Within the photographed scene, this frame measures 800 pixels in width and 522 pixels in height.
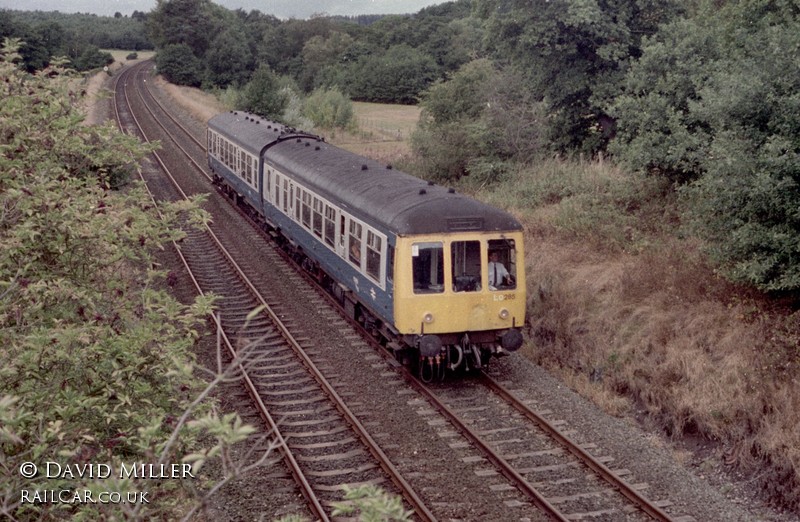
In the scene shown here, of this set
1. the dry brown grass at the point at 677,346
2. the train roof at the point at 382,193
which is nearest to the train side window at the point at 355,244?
the train roof at the point at 382,193

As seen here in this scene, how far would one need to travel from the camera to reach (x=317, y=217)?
51.4 feet

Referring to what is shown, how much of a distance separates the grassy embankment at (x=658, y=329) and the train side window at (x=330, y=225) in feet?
13.8

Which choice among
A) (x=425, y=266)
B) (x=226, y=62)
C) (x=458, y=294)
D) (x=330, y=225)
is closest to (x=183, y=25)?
(x=226, y=62)

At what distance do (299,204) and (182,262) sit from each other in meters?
3.96

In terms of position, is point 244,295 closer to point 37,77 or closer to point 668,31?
point 37,77

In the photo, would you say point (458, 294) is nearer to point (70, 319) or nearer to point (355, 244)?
point (355, 244)

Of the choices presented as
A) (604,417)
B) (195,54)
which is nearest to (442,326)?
(604,417)

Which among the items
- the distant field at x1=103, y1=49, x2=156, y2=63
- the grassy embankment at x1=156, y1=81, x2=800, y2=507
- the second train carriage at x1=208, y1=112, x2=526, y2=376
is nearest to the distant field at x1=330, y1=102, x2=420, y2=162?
the grassy embankment at x1=156, y1=81, x2=800, y2=507

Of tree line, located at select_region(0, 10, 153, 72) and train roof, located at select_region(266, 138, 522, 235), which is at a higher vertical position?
tree line, located at select_region(0, 10, 153, 72)

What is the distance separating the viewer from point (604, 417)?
36.5ft

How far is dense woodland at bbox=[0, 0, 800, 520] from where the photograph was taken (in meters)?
6.49

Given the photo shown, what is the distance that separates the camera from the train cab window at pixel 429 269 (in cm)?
1158

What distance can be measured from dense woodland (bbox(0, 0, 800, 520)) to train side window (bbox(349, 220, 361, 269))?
3229 millimetres

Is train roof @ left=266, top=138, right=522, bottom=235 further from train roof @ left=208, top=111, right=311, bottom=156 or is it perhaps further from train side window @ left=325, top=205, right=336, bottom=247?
train roof @ left=208, top=111, right=311, bottom=156
